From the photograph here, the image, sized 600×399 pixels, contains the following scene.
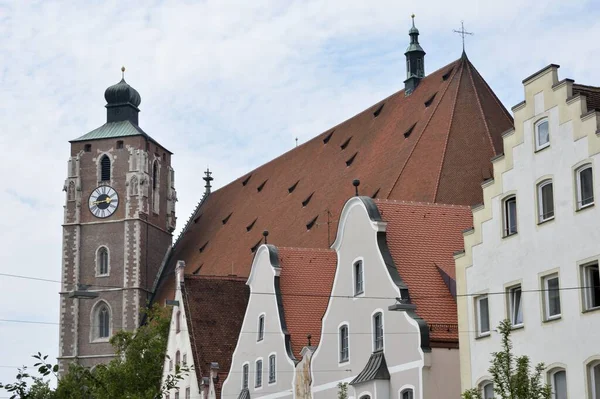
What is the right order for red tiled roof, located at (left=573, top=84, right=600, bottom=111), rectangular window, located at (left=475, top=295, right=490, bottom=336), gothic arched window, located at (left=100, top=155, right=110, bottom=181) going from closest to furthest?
red tiled roof, located at (left=573, top=84, right=600, bottom=111) → rectangular window, located at (left=475, top=295, right=490, bottom=336) → gothic arched window, located at (left=100, top=155, right=110, bottom=181)

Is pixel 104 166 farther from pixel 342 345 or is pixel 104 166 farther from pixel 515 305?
pixel 515 305

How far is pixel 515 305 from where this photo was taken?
92.7 feet

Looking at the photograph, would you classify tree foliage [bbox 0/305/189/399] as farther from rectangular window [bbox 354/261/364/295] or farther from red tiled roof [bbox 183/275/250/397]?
rectangular window [bbox 354/261/364/295]

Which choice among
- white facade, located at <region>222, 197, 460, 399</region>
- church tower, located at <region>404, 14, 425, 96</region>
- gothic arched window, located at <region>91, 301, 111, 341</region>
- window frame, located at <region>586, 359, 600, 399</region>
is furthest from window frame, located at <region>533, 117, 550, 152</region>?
gothic arched window, located at <region>91, 301, 111, 341</region>

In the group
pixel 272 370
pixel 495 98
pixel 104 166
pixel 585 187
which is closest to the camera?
pixel 585 187

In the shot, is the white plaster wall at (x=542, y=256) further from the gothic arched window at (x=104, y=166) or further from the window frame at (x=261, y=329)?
the gothic arched window at (x=104, y=166)

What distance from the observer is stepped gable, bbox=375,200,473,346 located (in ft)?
104

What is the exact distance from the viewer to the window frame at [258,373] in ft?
135

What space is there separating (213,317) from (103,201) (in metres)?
28.0

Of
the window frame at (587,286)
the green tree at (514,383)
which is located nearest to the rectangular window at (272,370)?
the window frame at (587,286)

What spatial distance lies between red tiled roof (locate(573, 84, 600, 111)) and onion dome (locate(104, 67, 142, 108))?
172 ft

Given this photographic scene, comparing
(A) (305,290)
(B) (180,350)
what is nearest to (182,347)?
(B) (180,350)

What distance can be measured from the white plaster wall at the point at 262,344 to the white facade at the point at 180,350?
3120 mm

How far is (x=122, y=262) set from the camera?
72.5 metres
